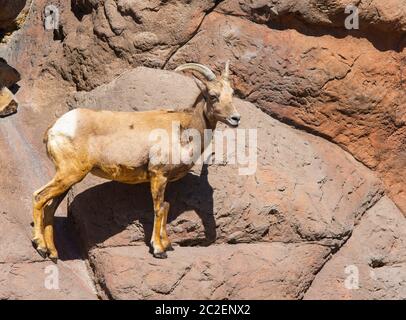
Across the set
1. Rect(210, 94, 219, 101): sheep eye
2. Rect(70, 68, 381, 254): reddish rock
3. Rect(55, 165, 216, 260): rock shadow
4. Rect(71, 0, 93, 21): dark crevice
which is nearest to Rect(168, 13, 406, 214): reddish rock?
Rect(70, 68, 381, 254): reddish rock

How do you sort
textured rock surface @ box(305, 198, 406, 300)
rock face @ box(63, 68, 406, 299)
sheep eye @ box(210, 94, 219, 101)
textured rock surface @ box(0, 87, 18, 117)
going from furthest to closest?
1. textured rock surface @ box(0, 87, 18, 117)
2. textured rock surface @ box(305, 198, 406, 300)
3. rock face @ box(63, 68, 406, 299)
4. sheep eye @ box(210, 94, 219, 101)

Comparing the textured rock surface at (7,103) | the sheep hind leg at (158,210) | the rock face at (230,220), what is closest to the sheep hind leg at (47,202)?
the rock face at (230,220)

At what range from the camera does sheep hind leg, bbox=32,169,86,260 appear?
27.5ft

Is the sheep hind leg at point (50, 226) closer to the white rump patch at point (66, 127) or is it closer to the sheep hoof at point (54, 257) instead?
the sheep hoof at point (54, 257)

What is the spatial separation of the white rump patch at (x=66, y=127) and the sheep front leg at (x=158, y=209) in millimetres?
929

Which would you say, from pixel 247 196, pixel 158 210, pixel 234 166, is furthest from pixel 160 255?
pixel 234 166

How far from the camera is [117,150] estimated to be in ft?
27.6

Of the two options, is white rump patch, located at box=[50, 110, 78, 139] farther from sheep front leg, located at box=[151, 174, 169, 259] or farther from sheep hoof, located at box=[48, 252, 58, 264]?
sheep hoof, located at box=[48, 252, 58, 264]

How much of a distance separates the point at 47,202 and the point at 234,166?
7.44 ft

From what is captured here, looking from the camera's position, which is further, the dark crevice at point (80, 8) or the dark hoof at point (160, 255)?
the dark crevice at point (80, 8)

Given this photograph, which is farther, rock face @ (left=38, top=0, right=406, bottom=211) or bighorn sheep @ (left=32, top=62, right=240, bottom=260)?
rock face @ (left=38, top=0, right=406, bottom=211)

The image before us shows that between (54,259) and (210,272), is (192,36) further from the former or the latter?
(54,259)

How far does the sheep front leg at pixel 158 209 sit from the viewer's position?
8.49m

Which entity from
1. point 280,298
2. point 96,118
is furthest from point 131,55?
point 280,298
